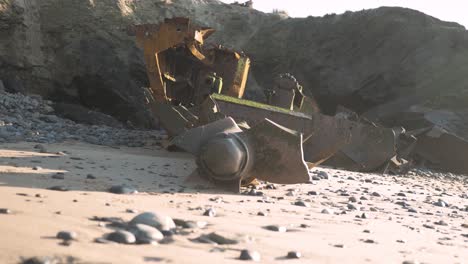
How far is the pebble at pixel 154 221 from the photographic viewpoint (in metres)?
2.01

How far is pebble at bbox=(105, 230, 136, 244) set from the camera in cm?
174

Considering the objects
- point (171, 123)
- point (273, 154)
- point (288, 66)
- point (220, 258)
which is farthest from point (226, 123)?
point (288, 66)

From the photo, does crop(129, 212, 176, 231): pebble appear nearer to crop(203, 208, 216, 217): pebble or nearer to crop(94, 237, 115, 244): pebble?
crop(94, 237, 115, 244): pebble

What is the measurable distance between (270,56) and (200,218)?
18.2m

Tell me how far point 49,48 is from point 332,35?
10.7m

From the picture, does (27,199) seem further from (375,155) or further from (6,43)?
(6,43)

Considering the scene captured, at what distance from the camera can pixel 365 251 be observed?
2.13 m

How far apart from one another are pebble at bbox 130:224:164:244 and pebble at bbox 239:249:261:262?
1.09 ft

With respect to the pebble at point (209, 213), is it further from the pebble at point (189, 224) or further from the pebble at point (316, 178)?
the pebble at point (316, 178)

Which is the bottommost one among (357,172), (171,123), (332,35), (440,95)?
(357,172)

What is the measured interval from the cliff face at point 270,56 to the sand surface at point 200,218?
1048 centimetres

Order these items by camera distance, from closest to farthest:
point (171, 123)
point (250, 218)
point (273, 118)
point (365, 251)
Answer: point (365, 251) → point (250, 218) → point (273, 118) → point (171, 123)

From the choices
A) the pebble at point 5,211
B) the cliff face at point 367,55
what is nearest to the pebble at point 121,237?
the pebble at point 5,211

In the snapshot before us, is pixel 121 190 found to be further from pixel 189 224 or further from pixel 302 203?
pixel 302 203
